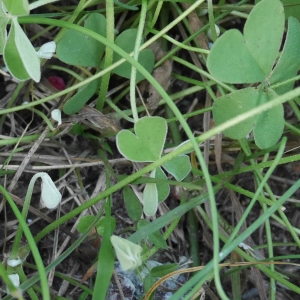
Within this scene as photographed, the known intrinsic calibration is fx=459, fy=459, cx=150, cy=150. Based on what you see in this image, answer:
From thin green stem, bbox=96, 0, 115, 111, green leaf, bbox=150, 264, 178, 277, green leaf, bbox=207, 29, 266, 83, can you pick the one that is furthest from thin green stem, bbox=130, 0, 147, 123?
green leaf, bbox=150, 264, 178, 277

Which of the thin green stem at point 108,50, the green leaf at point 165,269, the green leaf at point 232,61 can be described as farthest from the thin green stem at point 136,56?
the green leaf at point 165,269

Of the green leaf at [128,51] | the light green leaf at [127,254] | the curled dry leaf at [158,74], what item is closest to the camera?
the light green leaf at [127,254]

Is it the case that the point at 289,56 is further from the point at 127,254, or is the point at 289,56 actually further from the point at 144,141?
the point at 127,254

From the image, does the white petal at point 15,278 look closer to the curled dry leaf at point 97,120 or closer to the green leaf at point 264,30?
the curled dry leaf at point 97,120

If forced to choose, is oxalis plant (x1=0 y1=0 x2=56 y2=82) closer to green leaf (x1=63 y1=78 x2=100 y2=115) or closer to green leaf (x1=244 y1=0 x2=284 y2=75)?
green leaf (x1=63 y1=78 x2=100 y2=115)

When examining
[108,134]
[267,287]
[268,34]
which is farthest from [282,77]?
[267,287]

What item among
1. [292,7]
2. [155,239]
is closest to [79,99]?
[155,239]
